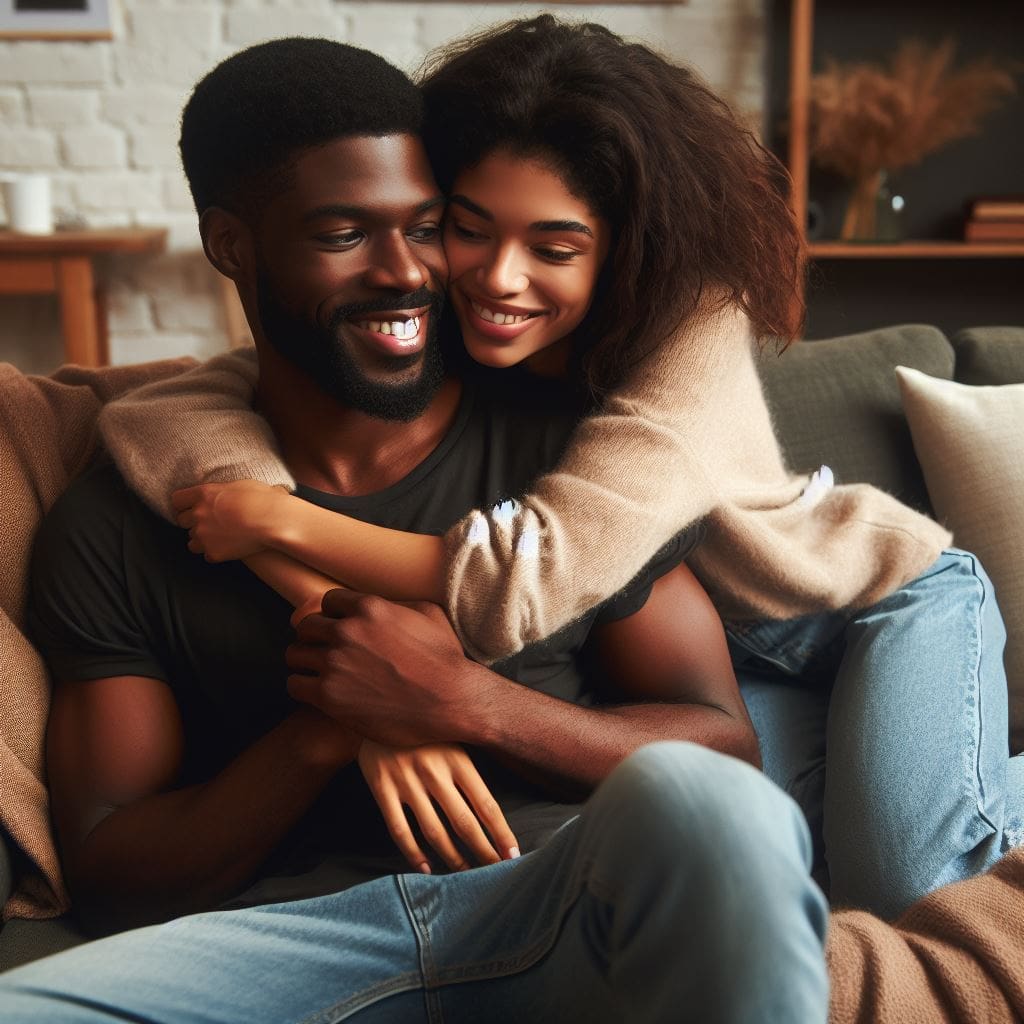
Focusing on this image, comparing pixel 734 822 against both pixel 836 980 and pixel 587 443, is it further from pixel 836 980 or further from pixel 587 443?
pixel 587 443

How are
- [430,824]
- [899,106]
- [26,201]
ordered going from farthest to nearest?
[899,106]
[26,201]
[430,824]

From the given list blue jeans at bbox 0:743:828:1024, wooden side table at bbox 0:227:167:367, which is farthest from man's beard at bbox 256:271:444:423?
wooden side table at bbox 0:227:167:367

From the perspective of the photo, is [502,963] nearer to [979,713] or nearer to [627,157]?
[979,713]

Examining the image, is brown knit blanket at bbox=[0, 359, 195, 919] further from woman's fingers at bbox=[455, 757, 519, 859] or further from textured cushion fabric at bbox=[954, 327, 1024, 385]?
textured cushion fabric at bbox=[954, 327, 1024, 385]

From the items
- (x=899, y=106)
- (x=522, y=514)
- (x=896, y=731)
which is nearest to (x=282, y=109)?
(x=522, y=514)

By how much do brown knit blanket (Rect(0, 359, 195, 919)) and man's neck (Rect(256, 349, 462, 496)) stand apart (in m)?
0.26

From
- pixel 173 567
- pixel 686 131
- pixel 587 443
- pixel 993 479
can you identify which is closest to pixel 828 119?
pixel 993 479

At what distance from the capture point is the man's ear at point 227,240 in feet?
4.32

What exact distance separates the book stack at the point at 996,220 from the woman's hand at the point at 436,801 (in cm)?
265

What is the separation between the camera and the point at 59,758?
4.09 feet

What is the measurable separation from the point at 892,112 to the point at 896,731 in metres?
2.26

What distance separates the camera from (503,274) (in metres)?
1.31

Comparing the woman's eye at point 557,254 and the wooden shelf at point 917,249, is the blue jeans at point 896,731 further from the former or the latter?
the wooden shelf at point 917,249

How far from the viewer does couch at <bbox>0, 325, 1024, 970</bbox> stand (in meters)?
1.67
